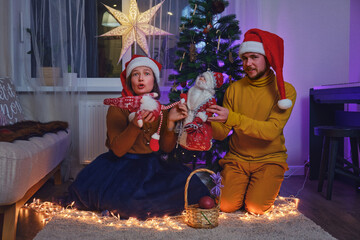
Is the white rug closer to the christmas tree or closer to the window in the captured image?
the christmas tree

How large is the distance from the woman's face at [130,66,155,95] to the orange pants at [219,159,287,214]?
2.42ft

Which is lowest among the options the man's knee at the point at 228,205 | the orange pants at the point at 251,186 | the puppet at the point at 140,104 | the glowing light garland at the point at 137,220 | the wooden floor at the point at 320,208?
the wooden floor at the point at 320,208

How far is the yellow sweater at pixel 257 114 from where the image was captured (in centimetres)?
202

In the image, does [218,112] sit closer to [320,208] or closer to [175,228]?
[175,228]

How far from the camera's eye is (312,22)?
310 cm

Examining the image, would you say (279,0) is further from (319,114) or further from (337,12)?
(319,114)

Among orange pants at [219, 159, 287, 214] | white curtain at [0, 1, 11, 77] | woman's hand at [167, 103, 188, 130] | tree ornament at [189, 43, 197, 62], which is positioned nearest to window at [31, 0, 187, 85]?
white curtain at [0, 1, 11, 77]

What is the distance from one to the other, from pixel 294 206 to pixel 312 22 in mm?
1863

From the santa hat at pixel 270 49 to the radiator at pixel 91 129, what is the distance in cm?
144

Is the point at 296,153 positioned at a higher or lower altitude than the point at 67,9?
lower

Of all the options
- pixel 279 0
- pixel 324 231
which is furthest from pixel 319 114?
pixel 324 231

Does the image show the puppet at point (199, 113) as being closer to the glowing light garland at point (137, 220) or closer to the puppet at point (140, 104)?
the puppet at point (140, 104)

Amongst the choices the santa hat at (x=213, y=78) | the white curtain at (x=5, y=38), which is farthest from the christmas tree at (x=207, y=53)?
the white curtain at (x=5, y=38)

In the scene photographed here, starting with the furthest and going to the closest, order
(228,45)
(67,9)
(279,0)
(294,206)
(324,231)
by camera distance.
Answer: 1. (279,0)
2. (67,9)
3. (228,45)
4. (294,206)
5. (324,231)
